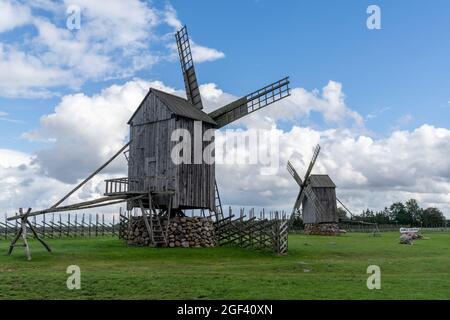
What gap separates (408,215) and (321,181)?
6511 cm

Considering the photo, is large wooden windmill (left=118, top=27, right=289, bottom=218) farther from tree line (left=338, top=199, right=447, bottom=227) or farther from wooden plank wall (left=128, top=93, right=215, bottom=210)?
tree line (left=338, top=199, right=447, bottom=227)

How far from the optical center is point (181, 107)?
30766 mm

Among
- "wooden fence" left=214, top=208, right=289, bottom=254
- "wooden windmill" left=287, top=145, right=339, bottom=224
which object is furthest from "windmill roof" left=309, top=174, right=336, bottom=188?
"wooden fence" left=214, top=208, right=289, bottom=254

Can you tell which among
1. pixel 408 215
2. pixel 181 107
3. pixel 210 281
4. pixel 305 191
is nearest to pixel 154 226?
pixel 181 107

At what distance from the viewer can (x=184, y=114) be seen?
29141 mm

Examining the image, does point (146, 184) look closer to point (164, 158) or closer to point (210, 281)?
point (164, 158)

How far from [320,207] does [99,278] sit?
153ft

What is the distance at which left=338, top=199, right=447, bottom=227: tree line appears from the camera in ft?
350

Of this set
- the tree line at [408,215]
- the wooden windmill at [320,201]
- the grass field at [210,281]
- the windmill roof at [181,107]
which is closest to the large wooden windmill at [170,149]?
the windmill roof at [181,107]

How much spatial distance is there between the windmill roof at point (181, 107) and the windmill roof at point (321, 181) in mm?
29456

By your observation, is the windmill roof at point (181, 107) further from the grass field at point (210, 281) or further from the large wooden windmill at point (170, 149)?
the grass field at point (210, 281)

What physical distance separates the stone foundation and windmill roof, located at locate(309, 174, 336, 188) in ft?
101
